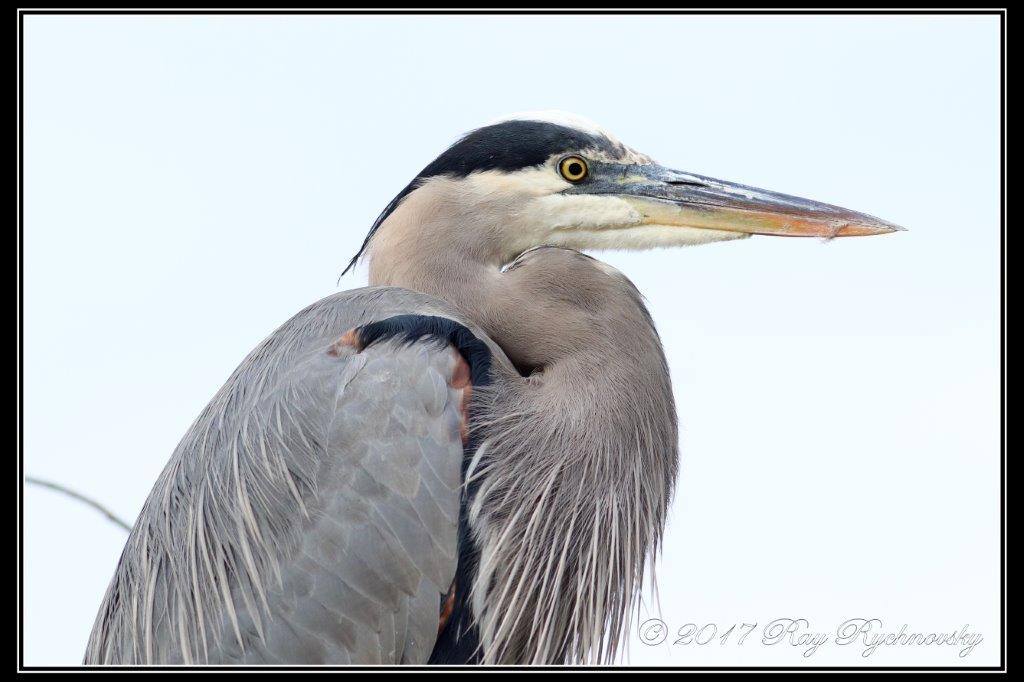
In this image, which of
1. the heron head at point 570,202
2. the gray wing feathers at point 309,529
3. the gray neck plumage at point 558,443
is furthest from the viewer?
the heron head at point 570,202

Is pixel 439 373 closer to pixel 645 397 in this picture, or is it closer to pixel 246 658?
pixel 645 397

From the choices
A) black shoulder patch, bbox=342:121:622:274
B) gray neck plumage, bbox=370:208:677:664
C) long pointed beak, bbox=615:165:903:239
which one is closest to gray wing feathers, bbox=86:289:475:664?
gray neck plumage, bbox=370:208:677:664

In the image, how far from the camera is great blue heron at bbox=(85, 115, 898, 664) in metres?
2.51

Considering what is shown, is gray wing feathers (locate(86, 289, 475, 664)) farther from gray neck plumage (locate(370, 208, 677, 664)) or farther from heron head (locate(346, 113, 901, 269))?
heron head (locate(346, 113, 901, 269))

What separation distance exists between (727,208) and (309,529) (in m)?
1.58

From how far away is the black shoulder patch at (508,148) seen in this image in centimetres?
316

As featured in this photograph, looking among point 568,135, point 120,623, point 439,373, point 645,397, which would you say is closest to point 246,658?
point 120,623

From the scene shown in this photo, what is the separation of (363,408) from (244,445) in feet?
1.16

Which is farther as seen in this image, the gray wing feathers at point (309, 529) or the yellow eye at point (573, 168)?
the yellow eye at point (573, 168)

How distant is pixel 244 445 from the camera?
8.91 ft

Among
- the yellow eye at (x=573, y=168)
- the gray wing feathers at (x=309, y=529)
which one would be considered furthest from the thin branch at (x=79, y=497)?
the yellow eye at (x=573, y=168)

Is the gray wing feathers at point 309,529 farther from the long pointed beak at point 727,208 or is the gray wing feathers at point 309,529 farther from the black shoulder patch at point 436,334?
the long pointed beak at point 727,208

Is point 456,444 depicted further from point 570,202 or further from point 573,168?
point 573,168

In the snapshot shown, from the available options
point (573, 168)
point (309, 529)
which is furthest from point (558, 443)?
point (573, 168)
